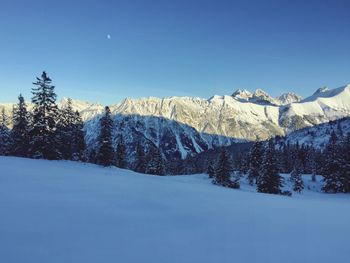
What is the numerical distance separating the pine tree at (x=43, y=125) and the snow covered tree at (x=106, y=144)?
923cm

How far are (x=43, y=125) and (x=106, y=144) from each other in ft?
41.3

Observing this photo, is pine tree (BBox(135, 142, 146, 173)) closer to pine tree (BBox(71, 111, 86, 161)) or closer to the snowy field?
pine tree (BBox(71, 111, 86, 161))

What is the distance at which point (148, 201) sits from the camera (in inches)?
477

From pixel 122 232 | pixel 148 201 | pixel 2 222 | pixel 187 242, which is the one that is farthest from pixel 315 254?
pixel 2 222

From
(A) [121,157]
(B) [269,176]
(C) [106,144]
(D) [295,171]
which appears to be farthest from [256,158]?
(A) [121,157]

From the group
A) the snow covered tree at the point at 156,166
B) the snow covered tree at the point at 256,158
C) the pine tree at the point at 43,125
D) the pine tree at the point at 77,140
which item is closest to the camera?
the pine tree at the point at 43,125

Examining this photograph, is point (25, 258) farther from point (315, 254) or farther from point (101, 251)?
point (315, 254)

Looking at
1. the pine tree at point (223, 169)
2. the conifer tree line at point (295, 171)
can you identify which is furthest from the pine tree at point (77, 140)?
the conifer tree line at point (295, 171)

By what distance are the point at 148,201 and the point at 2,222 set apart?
597 cm

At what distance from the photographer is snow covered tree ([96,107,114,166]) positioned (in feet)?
155

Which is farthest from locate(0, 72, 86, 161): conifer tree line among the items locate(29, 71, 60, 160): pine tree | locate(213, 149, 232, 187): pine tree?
locate(213, 149, 232, 187): pine tree

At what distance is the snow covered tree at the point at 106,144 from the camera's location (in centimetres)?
4712

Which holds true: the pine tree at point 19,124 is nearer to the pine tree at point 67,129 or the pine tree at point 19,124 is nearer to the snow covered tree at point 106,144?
the pine tree at point 67,129

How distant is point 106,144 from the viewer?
158 ft
